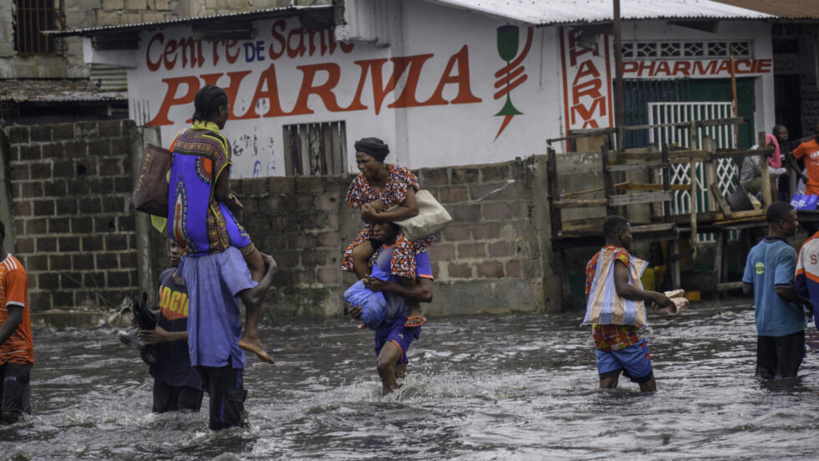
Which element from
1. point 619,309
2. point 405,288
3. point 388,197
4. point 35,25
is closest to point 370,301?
point 405,288

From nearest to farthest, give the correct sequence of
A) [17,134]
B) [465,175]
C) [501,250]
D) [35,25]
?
[501,250] < [465,175] < [17,134] < [35,25]

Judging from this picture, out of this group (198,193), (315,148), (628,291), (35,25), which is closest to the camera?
(198,193)

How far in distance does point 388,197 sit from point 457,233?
668 cm

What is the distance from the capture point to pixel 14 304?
7.68 m

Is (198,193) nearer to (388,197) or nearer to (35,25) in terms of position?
(388,197)

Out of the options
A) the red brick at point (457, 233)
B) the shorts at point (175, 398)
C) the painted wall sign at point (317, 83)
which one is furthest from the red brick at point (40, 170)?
the shorts at point (175, 398)

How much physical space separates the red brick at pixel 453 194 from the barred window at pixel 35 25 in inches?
575

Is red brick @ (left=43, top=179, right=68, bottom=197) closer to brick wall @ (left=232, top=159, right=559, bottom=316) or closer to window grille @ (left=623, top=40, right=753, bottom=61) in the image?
brick wall @ (left=232, top=159, right=559, bottom=316)

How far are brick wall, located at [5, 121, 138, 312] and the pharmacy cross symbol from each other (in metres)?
5.06

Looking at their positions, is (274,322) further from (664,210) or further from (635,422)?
(635,422)

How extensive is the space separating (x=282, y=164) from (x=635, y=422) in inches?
452

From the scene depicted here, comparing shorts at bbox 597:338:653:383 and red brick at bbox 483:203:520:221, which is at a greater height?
red brick at bbox 483:203:520:221

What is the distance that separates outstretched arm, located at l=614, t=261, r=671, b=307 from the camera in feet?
26.8

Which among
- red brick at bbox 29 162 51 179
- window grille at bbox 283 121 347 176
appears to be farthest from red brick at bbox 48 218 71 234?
window grille at bbox 283 121 347 176
